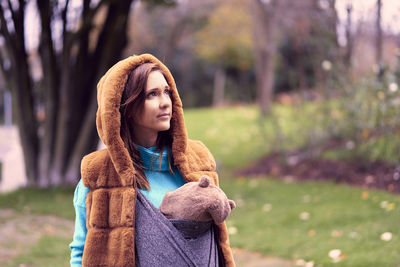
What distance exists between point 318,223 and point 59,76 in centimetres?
523

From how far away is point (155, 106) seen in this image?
211cm

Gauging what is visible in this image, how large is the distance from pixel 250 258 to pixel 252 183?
3.83 meters

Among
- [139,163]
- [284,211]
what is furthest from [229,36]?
[139,163]

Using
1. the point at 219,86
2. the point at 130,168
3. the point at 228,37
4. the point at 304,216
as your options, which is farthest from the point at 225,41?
the point at 130,168

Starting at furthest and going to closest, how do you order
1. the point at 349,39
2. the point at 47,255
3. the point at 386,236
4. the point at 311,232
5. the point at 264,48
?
the point at 264,48
the point at 349,39
the point at 311,232
the point at 47,255
the point at 386,236

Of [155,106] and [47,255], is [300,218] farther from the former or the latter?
[155,106]

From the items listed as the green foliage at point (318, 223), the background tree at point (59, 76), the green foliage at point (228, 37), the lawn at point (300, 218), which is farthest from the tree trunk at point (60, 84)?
the green foliage at point (228, 37)

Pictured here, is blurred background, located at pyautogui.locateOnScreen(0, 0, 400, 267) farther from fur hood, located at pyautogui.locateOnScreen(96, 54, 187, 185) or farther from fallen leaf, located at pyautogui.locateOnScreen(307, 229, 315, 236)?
fur hood, located at pyautogui.locateOnScreen(96, 54, 187, 185)

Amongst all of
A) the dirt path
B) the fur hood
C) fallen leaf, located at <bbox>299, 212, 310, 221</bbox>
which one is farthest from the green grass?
the fur hood

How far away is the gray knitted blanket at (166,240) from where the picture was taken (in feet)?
6.42

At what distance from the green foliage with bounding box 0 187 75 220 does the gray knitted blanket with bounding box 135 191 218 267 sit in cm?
572


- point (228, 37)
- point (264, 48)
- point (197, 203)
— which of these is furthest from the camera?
point (228, 37)

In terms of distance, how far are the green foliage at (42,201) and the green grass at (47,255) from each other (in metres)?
1.32

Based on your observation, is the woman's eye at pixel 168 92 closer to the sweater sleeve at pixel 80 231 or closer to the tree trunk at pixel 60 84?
the sweater sleeve at pixel 80 231
